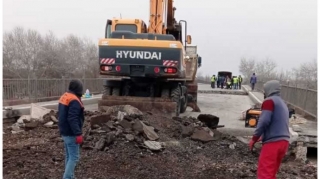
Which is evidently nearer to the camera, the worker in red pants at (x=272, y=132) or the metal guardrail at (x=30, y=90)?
the worker in red pants at (x=272, y=132)

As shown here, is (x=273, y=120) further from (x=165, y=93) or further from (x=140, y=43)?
(x=165, y=93)

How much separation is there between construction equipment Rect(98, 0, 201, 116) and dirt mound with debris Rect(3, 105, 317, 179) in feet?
6.18

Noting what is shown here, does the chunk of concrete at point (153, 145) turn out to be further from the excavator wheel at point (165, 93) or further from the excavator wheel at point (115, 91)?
the excavator wheel at point (115, 91)

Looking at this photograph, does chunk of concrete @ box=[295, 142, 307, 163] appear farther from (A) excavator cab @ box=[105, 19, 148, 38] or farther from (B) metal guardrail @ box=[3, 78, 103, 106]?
(B) metal guardrail @ box=[3, 78, 103, 106]

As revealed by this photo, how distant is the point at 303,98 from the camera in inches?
505

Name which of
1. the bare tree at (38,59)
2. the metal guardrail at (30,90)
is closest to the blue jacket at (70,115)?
the metal guardrail at (30,90)

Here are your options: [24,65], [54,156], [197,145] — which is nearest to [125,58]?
[197,145]

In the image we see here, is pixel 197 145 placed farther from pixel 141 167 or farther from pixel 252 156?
pixel 141 167

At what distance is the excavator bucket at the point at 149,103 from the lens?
10.5 m

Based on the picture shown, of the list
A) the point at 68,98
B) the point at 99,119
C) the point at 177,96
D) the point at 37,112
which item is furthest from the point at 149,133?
the point at 37,112

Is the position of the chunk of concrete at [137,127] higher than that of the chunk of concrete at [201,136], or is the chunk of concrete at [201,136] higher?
the chunk of concrete at [137,127]

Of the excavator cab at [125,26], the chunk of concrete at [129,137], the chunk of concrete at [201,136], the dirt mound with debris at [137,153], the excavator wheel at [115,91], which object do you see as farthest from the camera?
the excavator wheel at [115,91]

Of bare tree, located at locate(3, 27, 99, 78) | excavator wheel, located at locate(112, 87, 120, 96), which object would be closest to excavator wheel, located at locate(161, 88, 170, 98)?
excavator wheel, located at locate(112, 87, 120, 96)

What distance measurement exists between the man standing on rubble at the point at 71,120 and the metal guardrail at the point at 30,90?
8.34 metres
